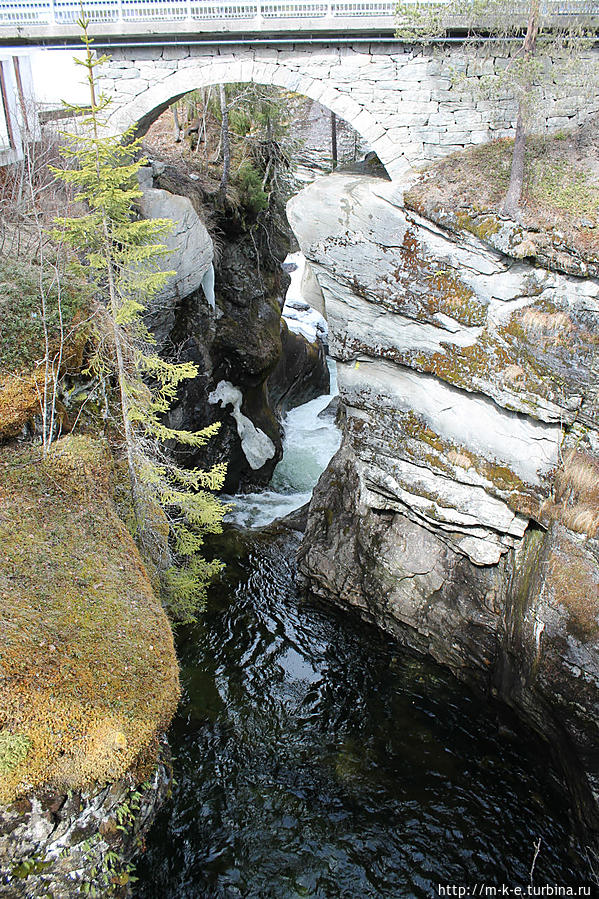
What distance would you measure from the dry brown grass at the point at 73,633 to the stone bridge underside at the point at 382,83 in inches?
341

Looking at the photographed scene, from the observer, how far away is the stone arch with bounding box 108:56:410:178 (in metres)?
11.9

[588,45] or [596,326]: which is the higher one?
[588,45]

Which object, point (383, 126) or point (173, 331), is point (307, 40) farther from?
point (173, 331)

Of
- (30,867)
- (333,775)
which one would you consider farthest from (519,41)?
(30,867)

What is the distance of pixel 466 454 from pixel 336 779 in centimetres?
623

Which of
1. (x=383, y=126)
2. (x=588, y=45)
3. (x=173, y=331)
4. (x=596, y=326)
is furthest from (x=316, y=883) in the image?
(x=588, y=45)

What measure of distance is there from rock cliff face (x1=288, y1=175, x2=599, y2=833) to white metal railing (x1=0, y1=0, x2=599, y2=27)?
3.05 m

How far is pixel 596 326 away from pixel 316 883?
946 centimetres

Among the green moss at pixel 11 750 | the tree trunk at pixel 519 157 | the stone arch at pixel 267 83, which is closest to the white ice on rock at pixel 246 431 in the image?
the stone arch at pixel 267 83

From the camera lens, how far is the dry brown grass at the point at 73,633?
19.3ft

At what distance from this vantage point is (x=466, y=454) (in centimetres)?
1131

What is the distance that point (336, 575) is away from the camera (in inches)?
514

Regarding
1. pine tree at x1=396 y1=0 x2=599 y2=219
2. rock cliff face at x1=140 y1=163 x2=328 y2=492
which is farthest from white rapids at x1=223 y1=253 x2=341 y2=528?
pine tree at x1=396 y1=0 x2=599 y2=219

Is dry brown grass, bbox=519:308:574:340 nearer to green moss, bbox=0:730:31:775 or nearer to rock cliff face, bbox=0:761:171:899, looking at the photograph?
rock cliff face, bbox=0:761:171:899
